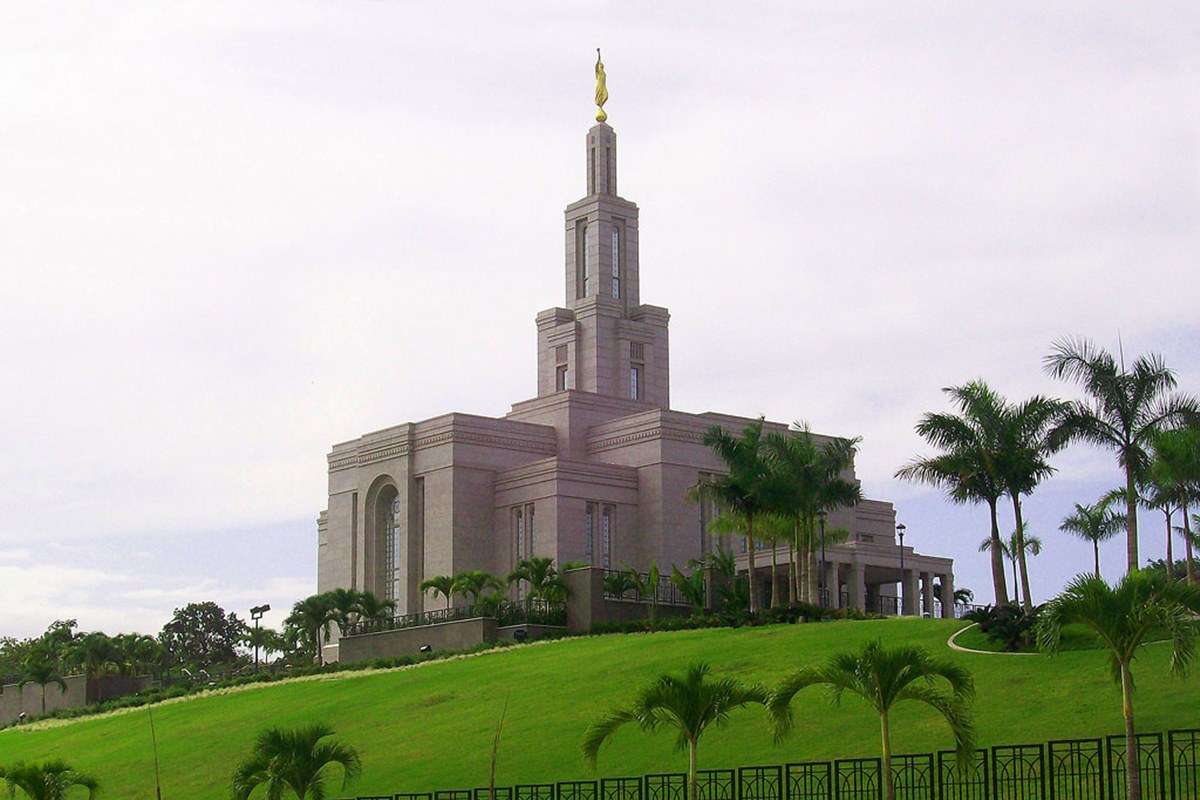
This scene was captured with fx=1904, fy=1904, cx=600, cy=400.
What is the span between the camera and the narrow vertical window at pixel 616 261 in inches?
3442

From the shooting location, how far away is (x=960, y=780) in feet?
100

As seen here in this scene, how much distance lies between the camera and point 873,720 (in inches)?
1528

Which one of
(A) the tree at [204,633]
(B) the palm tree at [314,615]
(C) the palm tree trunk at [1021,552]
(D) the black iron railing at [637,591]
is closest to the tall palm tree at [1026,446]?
(C) the palm tree trunk at [1021,552]

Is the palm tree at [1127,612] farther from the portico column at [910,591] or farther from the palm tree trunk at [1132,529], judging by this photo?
the portico column at [910,591]

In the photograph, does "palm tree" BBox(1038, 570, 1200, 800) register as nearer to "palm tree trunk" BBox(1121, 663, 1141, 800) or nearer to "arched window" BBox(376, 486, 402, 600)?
→ "palm tree trunk" BBox(1121, 663, 1141, 800)

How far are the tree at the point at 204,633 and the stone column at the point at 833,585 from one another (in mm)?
62788

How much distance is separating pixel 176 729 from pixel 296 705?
394 cm

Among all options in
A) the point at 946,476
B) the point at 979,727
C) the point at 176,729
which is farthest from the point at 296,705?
the point at 979,727

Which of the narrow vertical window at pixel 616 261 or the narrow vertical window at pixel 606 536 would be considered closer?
the narrow vertical window at pixel 606 536

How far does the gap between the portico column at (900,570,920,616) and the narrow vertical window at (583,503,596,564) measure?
491 inches

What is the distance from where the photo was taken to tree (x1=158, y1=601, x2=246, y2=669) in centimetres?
12681

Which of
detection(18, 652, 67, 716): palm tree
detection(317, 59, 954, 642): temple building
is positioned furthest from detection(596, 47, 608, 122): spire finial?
detection(18, 652, 67, 716): palm tree

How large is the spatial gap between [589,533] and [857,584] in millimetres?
11274

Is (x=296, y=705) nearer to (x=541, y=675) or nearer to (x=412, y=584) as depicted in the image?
(x=541, y=675)
